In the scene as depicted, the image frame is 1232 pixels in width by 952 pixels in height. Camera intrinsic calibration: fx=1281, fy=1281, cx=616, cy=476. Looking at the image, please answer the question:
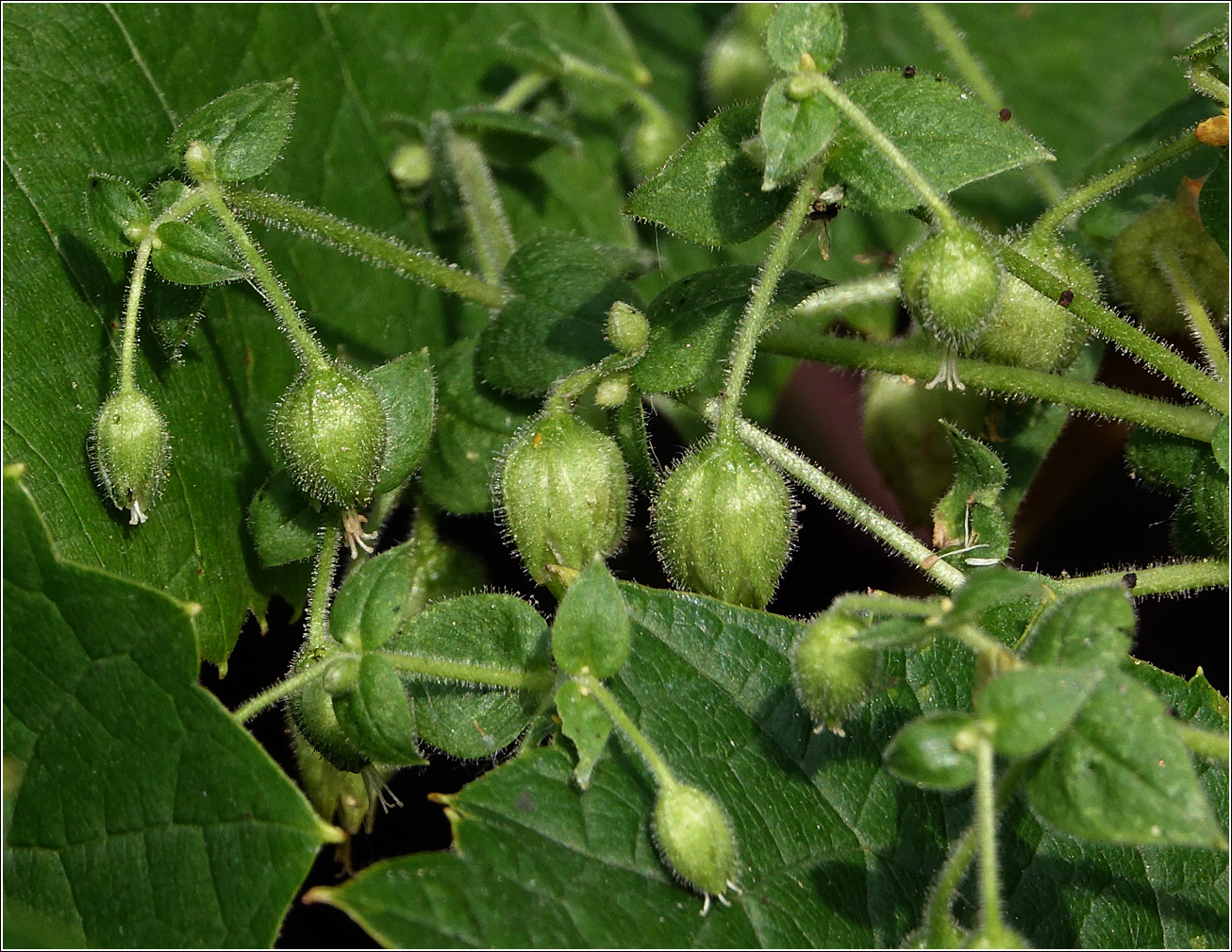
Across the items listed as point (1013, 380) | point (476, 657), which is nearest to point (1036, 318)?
point (1013, 380)

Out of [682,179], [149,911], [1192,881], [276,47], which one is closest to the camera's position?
[149,911]

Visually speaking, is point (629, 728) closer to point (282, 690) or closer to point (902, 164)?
point (282, 690)

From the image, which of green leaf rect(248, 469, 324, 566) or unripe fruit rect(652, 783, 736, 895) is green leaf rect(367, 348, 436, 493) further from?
unripe fruit rect(652, 783, 736, 895)

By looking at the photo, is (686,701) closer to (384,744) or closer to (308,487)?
(384,744)

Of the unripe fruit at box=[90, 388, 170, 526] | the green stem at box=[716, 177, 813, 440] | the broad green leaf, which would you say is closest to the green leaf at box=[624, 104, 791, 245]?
the green stem at box=[716, 177, 813, 440]

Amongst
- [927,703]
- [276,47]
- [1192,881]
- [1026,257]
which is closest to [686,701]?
[927,703]

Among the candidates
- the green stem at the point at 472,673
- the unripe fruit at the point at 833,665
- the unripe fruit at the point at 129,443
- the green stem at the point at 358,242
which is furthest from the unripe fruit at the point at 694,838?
the green stem at the point at 358,242
